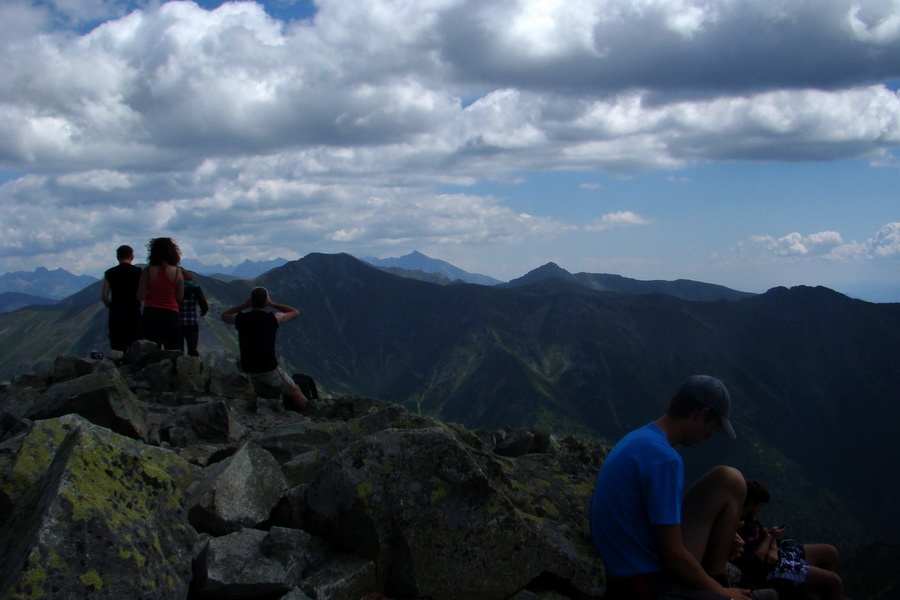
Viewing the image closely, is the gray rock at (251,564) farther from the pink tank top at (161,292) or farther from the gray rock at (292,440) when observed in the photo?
the pink tank top at (161,292)

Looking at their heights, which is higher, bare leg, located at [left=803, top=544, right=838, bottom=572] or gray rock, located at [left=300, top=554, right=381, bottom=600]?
gray rock, located at [left=300, top=554, right=381, bottom=600]

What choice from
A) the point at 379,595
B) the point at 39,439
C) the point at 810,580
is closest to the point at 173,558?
the point at 379,595

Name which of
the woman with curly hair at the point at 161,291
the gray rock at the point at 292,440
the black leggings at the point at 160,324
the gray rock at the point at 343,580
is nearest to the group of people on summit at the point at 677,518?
the gray rock at the point at 343,580

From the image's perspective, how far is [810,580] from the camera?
37.6 ft

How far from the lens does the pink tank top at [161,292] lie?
18252 mm

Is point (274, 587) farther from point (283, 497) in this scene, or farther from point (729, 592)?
point (729, 592)

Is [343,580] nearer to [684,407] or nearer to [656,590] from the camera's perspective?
[656,590]

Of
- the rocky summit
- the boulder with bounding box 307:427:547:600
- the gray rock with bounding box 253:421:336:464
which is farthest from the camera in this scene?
the gray rock with bounding box 253:421:336:464

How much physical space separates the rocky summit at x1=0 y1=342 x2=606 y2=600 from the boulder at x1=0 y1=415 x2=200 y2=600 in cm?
1

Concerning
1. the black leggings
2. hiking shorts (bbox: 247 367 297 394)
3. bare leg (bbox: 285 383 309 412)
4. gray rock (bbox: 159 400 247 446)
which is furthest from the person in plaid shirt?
gray rock (bbox: 159 400 247 446)

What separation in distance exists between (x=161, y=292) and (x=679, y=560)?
15871 mm

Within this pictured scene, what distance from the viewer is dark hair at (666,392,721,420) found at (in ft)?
27.4

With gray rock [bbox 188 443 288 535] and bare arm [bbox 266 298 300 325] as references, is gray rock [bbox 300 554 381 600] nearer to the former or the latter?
gray rock [bbox 188 443 288 535]

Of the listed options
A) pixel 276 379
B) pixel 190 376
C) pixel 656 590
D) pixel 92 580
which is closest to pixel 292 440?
pixel 276 379
